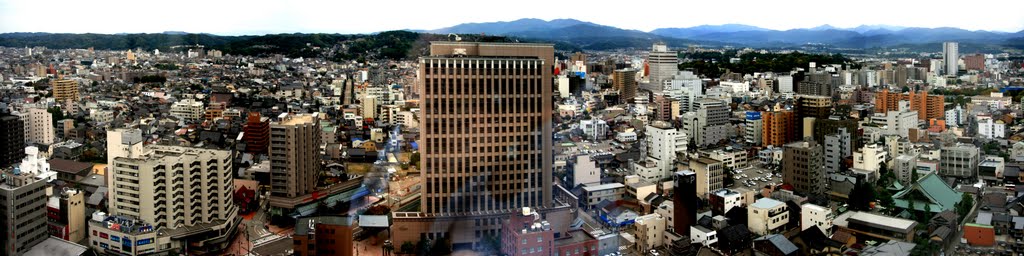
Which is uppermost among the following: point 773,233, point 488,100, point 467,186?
point 488,100

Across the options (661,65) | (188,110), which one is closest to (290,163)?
(188,110)

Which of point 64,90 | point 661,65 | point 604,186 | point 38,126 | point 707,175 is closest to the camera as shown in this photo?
point 604,186

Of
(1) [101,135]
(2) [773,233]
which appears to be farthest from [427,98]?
(1) [101,135]

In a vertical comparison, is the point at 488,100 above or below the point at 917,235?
above

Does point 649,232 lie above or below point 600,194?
below

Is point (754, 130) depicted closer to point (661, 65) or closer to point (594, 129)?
point (594, 129)

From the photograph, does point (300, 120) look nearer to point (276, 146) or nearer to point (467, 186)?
point (276, 146)

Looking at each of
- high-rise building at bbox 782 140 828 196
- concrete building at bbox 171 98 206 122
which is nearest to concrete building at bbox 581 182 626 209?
high-rise building at bbox 782 140 828 196
